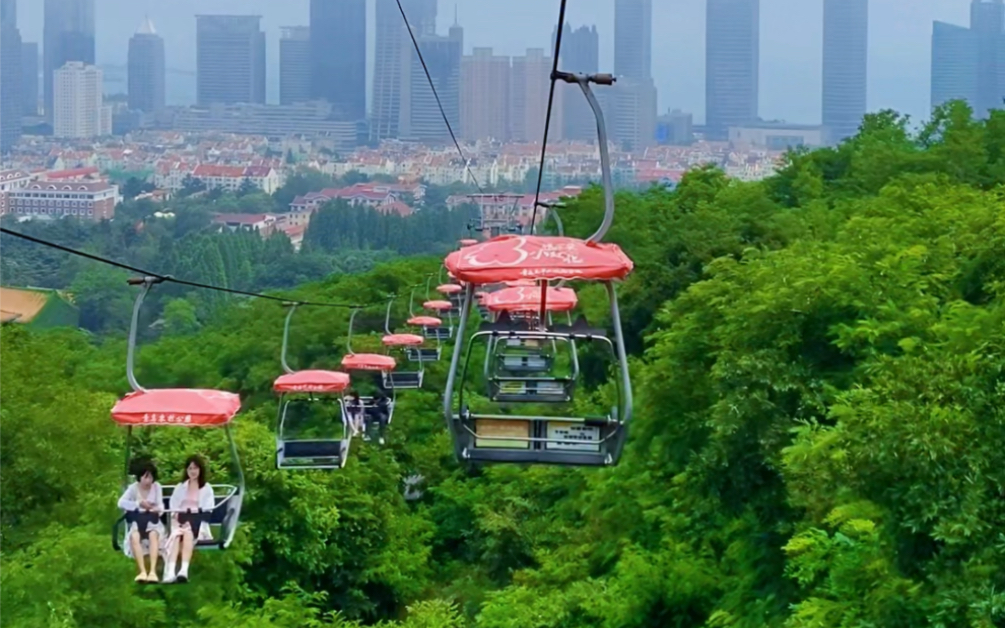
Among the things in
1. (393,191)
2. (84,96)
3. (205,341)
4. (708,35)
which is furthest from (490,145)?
(205,341)

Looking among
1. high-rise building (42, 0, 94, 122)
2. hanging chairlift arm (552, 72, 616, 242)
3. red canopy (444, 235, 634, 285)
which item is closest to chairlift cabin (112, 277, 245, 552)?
red canopy (444, 235, 634, 285)

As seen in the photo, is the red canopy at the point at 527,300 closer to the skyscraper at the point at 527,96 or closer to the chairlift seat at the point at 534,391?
the chairlift seat at the point at 534,391

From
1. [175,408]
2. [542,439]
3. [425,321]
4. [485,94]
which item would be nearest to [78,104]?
[485,94]

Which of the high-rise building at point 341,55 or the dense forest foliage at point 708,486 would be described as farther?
the high-rise building at point 341,55

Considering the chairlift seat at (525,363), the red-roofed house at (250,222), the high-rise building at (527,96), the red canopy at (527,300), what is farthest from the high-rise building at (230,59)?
the red canopy at (527,300)

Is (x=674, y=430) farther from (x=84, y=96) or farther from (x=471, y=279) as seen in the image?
(x=84, y=96)

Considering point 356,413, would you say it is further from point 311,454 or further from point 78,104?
point 78,104

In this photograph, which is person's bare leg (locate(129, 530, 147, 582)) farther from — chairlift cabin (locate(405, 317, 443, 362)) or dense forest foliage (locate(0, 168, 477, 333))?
dense forest foliage (locate(0, 168, 477, 333))
